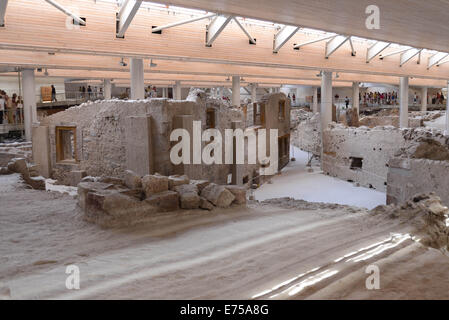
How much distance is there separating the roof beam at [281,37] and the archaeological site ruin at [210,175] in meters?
0.06

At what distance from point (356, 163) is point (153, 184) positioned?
12.6 meters

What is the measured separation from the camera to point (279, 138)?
65.2 feet

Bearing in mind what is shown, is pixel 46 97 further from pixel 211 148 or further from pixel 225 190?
pixel 225 190

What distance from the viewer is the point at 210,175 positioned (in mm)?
11500

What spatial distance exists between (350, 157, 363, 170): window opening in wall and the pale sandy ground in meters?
10.9

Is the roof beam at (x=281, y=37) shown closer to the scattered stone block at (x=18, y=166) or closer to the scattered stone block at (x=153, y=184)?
the scattered stone block at (x=18, y=166)

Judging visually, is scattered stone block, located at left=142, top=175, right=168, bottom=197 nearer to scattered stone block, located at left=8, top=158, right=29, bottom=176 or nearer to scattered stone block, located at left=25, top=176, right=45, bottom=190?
scattered stone block, located at left=25, top=176, right=45, bottom=190

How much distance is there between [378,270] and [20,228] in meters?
4.43

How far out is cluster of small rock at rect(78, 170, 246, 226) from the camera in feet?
17.0

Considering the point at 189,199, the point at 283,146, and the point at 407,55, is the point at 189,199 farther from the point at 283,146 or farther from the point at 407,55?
the point at 407,55

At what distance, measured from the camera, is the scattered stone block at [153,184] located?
5.72 metres

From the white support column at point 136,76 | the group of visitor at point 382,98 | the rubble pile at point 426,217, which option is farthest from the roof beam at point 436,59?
the rubble pile at point 426,217

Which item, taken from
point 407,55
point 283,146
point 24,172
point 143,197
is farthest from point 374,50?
point 143,197

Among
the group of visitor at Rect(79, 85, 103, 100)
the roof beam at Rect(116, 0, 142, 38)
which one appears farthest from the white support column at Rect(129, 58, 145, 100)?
the group of visitor at Rect(79, 85, 103, 100)
